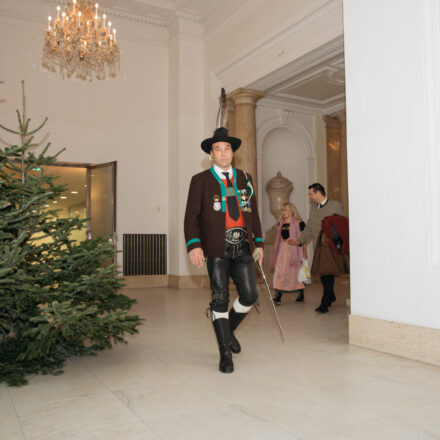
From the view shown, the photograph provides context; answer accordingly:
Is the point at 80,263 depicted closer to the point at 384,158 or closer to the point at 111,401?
the point at 111,401

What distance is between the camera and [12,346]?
3195 mm

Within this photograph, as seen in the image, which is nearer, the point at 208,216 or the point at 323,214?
the point at 208,216

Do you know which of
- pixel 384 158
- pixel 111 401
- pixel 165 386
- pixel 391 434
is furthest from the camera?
pixel 384 158

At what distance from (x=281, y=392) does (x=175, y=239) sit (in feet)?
24.1

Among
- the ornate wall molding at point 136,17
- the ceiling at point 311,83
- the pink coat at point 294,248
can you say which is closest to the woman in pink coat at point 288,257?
the pink coat at point 294,248

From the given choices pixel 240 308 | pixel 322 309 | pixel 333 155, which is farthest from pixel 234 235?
pixel 333 155

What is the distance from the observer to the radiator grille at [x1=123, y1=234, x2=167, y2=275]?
31.6 ft

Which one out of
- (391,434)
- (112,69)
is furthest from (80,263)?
(112,69)

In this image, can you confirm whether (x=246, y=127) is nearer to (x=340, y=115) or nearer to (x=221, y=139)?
(x=340, y=115)

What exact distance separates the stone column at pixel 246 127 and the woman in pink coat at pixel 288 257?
241cm

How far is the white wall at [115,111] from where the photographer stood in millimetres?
8797

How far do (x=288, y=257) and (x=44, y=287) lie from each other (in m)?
4.26

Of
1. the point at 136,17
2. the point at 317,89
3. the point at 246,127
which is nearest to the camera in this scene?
the point at 246,127

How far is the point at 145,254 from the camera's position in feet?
32.2
